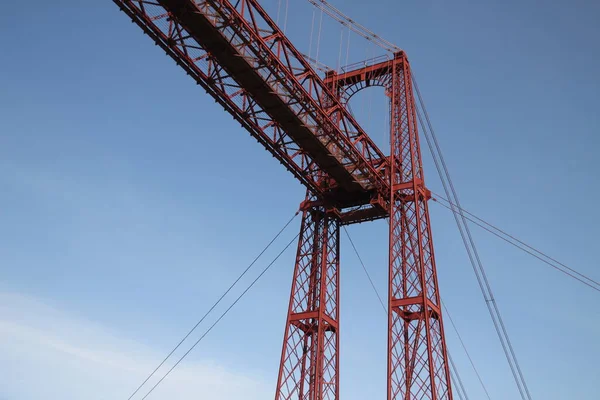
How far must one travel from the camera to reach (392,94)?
1219 inches

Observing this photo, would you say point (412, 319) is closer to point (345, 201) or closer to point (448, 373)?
point (448, 373)

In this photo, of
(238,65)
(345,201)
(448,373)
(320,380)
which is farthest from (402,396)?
(238,65)

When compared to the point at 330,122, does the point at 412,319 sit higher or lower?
lower

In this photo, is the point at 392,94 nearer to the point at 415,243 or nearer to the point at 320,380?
the point at 415,243

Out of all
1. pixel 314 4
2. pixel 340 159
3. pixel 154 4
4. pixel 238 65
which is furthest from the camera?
pixel 314 4

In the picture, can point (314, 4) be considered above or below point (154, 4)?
above

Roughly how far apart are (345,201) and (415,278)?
5792mm

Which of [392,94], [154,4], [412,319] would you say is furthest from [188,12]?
[412,319]

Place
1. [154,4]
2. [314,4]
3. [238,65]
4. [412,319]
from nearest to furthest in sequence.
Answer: [154,4] < [238,65] < [412,319] < [314,4]

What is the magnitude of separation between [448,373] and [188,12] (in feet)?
54.9

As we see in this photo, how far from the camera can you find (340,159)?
2792cm

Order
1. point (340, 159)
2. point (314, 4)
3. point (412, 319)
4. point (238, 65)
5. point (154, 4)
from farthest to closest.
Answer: point (314, 4) → point (340, 159) → point (412, 319) → point (238, 65) → point (154, 4)

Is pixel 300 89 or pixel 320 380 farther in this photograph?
pixel 320 380

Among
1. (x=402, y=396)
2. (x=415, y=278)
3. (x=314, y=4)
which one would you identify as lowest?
(x=402, y=396)
